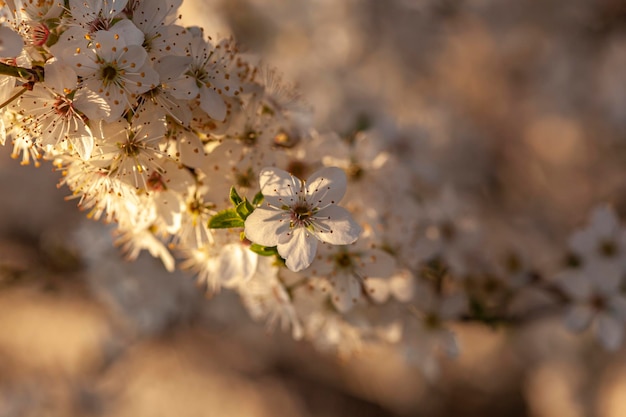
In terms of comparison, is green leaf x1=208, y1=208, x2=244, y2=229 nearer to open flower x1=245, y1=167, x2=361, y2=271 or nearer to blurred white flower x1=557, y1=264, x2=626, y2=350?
open flower x1=245, y1=167, x2=361, y2=271

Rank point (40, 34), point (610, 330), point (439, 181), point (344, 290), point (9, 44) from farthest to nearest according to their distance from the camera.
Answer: point (439, 181) → point (610, 330) → point (344, 290) → point (40, 34) → point (9, 44)

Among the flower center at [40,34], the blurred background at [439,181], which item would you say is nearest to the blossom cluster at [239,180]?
the flower center at [40,34]

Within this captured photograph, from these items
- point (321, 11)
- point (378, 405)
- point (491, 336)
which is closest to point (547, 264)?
point (491, 336)

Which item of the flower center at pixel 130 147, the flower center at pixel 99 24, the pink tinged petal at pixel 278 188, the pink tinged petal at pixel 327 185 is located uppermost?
the flower center at pixel 99 24

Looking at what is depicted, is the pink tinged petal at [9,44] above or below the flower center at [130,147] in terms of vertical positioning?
below

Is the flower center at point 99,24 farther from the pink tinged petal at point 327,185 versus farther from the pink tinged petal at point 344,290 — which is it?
the pink tinged petal at point 344,290

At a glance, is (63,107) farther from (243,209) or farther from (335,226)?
(335,226)

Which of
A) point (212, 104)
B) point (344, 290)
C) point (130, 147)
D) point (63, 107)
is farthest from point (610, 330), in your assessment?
point (63, 107)
